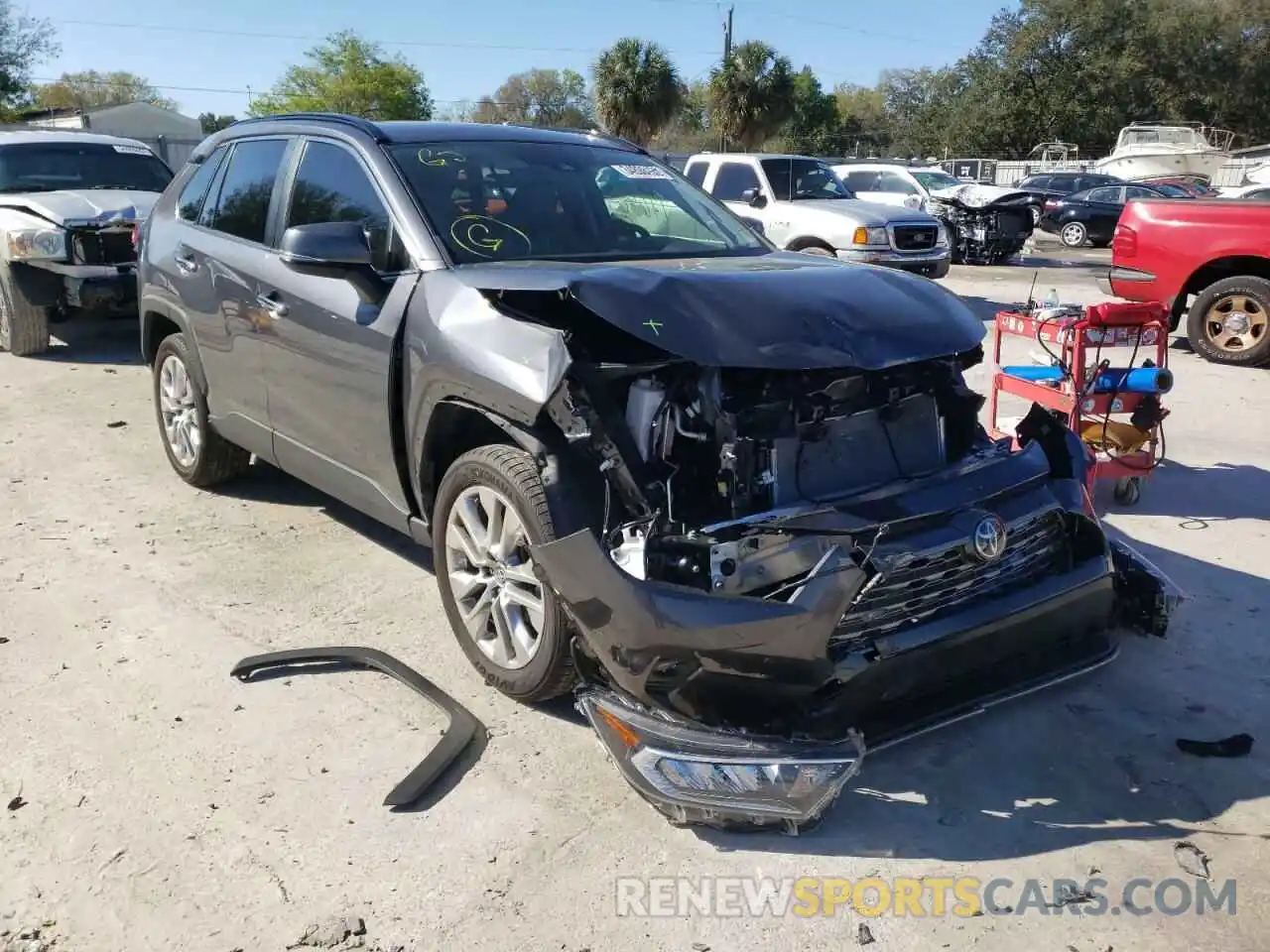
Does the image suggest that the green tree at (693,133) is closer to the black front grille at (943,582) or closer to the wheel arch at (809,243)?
the wheel arch at (809,243)

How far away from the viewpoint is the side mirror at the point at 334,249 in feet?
12.5

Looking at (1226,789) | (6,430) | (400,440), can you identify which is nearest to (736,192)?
(6,430)

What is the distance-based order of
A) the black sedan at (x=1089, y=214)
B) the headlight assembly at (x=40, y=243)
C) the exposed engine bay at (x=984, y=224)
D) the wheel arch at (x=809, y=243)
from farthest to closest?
the black sedan at (x=1089, y=214), the exposed engine bay at (x=984, y=224), the wheel arch at (x=809, y=243), the headlight assembly at (x=40, y=243)

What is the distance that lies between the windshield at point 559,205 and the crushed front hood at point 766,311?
1.15 feet

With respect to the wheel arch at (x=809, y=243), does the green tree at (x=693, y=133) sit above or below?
above

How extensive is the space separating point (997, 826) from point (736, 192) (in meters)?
12.0

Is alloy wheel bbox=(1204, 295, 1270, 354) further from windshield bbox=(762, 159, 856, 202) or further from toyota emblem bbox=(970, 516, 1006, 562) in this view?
toyota emblem bbox=(970, 516, 1006, 562)

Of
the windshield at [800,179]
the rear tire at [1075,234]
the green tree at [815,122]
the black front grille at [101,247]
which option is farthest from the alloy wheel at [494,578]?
the green tree at [815,122]

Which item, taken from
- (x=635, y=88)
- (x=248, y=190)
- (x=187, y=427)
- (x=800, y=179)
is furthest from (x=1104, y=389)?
(x=635, y=88)

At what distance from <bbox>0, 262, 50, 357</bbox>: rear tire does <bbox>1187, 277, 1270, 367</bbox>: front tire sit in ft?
34.0

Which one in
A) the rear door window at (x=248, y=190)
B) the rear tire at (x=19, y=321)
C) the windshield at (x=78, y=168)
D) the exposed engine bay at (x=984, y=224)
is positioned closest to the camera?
the rear door window at (x=248, y=190)

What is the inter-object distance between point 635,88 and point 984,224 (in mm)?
22636

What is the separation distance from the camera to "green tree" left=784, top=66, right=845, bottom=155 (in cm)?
6169

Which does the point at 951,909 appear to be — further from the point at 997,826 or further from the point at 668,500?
the point at 668,500
